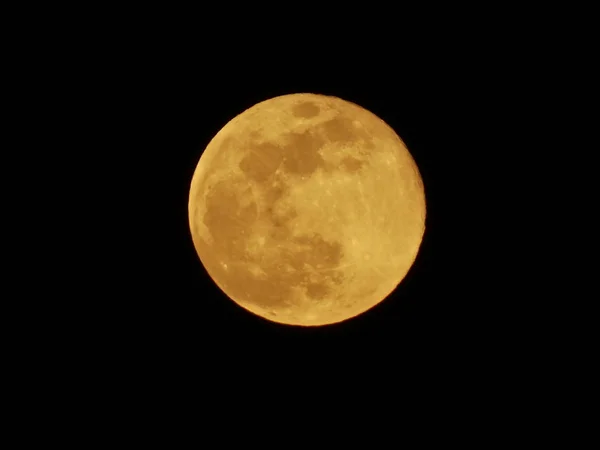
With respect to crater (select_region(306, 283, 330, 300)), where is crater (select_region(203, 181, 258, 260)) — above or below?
above

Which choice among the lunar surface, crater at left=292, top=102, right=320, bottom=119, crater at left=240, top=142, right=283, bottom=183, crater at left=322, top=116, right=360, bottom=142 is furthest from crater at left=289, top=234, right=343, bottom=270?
crater at left=292, top=102, right=320, bottom=119

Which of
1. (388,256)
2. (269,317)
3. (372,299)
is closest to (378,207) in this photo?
(388,256)

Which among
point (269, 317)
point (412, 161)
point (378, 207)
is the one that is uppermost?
point (412, 161)

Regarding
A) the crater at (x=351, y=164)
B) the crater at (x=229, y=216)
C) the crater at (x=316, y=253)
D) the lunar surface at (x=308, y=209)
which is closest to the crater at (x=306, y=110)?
the lunar surface at (x=308, y=209)

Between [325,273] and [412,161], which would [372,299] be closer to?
[325,273]

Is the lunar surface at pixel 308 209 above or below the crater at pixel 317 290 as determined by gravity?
above

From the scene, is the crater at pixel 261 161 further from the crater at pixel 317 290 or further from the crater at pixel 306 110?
the crater at pixel 317 290

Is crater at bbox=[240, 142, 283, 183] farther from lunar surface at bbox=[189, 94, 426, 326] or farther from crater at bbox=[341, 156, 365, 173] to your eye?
crater at bbox=[341, 156, 365, 173]
